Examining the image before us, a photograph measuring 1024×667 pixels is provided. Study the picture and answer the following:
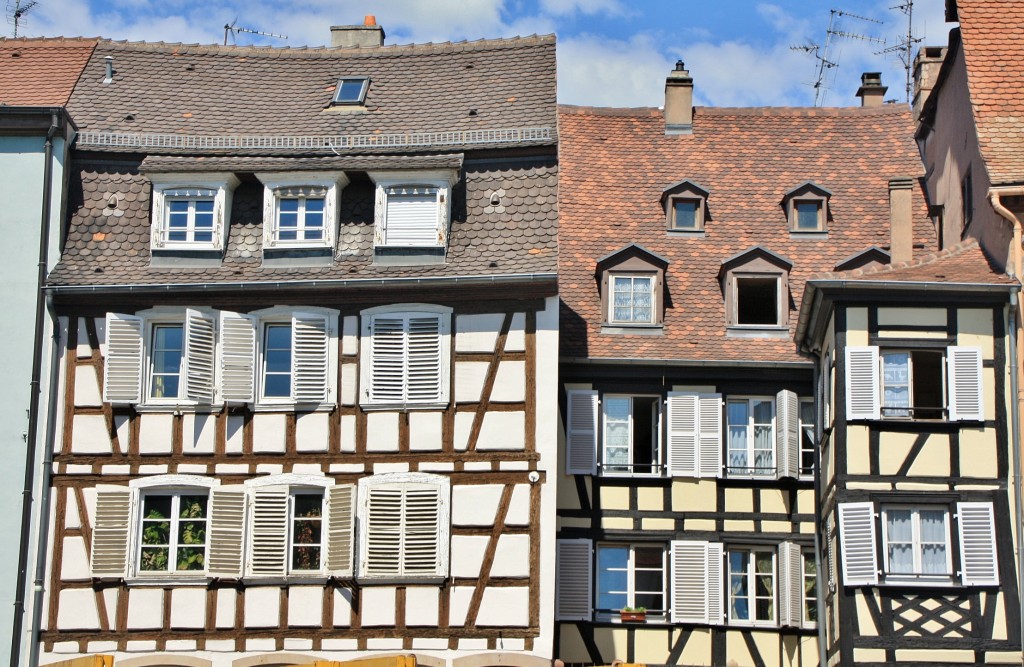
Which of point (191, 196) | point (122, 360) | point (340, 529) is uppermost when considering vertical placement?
point (191, 196)

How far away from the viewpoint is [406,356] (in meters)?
29.0

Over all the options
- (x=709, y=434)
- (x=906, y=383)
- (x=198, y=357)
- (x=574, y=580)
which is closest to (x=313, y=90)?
(x=198, y=357)

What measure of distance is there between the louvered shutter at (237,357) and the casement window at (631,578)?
6426 millimetres

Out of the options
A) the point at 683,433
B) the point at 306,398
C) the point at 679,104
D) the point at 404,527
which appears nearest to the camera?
the point at 404,527

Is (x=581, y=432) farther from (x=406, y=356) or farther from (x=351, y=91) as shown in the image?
(x=351, y=91)

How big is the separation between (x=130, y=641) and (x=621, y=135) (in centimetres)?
1406

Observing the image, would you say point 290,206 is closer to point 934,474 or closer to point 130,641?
point 130,641

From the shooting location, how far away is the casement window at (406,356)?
28.8 meters

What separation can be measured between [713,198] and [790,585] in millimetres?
7972

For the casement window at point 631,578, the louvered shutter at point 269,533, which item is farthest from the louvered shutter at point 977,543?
the louvered shutter at point 269,533

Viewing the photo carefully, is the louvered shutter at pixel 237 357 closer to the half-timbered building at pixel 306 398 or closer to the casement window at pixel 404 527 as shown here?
the half-timbered building at pixel 306 398

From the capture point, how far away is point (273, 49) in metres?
34.3

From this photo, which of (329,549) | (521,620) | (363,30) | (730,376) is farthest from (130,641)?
(363,30)

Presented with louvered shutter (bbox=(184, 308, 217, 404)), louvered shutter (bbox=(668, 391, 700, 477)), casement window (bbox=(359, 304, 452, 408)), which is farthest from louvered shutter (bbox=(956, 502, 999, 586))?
louvered shutter (bbox=(184, 308, 217, 404))
